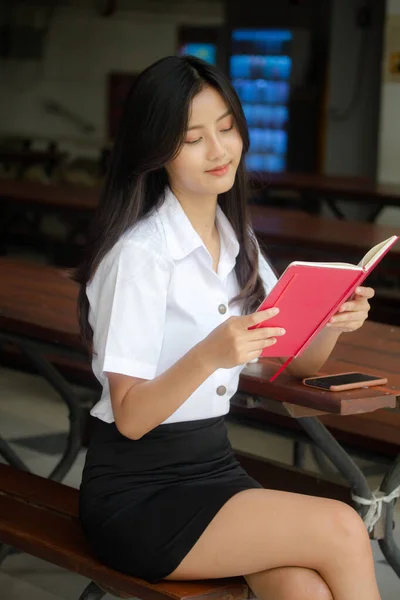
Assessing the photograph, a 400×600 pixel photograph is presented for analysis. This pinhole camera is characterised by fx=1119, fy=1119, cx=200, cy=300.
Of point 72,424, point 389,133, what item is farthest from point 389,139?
point 72,424

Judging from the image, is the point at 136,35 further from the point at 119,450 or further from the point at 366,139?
the point at 119,450

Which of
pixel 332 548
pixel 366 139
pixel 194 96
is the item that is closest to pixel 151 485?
pixel 332 548

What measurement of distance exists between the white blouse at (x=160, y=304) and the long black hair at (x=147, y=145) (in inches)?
1.3

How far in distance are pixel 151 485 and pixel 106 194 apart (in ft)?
1.66

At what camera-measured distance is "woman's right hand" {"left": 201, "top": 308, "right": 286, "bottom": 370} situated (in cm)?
165

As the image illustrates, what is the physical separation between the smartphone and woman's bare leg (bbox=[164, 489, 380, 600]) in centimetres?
23

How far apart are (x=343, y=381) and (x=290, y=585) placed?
0.41 metres

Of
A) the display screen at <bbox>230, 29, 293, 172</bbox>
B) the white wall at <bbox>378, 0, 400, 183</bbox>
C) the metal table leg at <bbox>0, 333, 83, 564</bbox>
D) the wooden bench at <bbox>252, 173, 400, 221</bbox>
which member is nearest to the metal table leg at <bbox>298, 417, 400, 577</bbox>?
the metal table leg at <bbox>0, 333, 83, 564</bbox>

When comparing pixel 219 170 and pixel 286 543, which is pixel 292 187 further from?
pixel 286 543

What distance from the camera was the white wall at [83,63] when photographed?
38.8ft

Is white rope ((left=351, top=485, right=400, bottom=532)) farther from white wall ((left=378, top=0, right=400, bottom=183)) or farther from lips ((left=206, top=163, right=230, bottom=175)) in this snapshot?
white wall ((left=378, top=0, right=400, bottom=183))

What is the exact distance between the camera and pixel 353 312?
1907 mm

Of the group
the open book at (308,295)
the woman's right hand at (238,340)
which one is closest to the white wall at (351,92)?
the open book at (308,295)

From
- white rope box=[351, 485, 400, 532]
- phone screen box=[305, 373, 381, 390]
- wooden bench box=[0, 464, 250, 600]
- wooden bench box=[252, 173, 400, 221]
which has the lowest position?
wooden bench box=[252, 173, 400, 221]
